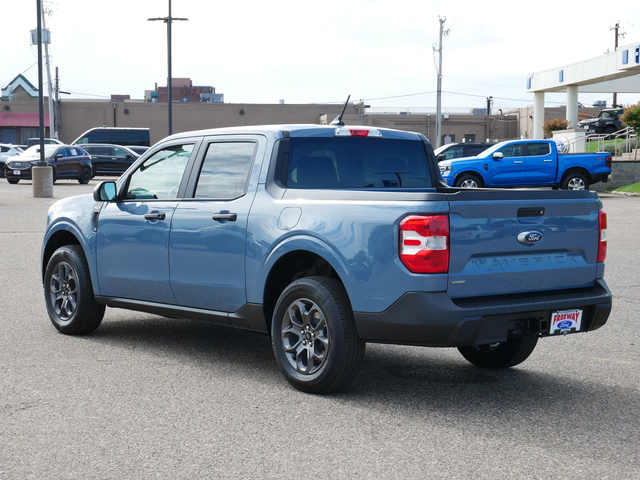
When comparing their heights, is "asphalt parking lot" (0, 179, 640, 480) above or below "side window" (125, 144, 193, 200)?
below

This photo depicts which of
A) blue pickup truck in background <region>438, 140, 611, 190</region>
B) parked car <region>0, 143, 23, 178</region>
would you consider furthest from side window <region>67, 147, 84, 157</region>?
blue pickup truck in background <region>438, 140, 611, 190</region>

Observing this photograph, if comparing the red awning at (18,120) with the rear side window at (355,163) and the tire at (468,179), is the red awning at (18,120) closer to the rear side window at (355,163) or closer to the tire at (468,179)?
the tire at (468,179)

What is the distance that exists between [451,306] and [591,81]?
38.8m

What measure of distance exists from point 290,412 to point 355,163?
211 centimetres

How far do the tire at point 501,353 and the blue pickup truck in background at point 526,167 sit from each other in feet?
67.0

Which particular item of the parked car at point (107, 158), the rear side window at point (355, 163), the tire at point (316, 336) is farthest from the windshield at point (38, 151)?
the tire at point (316, 336)

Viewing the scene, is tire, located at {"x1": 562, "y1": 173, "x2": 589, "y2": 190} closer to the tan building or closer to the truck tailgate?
the truck tailgate

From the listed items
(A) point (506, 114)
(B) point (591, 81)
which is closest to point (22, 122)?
(A) point (506, 114)

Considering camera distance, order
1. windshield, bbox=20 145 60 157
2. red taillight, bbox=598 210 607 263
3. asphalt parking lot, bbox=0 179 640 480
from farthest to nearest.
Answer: windshield, bbox=20 145 60 157
red taillight, bbox=598 210 607 263
asphalt parking lot, bbox=0 179 640 480

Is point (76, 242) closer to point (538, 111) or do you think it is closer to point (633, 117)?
point (633, 117)

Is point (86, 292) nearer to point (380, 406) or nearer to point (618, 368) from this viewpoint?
point (380, 406)

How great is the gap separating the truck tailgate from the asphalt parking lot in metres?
0.79

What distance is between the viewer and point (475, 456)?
4508 millimetres

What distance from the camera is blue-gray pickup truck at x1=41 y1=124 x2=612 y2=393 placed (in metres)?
5.20
